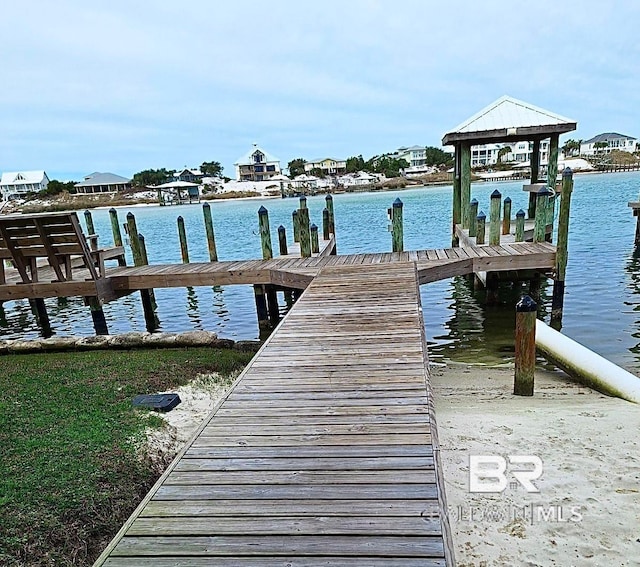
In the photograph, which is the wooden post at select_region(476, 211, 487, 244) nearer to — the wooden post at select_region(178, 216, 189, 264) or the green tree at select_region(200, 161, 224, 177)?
the wooden post at select_region(178, 216, 189, 264)

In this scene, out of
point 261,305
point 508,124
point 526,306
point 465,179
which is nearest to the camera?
point 526,306

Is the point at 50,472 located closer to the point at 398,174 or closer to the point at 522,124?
the point at 522,124

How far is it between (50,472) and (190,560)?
2.26m

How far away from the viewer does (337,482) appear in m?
2.55

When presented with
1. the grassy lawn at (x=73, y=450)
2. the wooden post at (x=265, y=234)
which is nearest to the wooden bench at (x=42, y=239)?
the grassy lawn at (x=73, y=450)

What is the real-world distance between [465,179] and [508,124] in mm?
1993

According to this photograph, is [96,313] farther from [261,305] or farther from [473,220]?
[473,220]

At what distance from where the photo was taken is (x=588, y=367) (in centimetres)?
629

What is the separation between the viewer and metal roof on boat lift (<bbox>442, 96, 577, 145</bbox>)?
11.3 meters

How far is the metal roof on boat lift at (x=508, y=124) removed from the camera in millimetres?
11266

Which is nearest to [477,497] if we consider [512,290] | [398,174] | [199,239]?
[512,290]

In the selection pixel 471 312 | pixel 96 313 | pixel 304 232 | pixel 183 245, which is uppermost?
pixel 304 232

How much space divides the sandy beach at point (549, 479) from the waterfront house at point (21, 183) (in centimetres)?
12358

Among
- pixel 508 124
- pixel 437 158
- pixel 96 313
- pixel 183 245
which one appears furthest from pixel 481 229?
pixel 437 158
